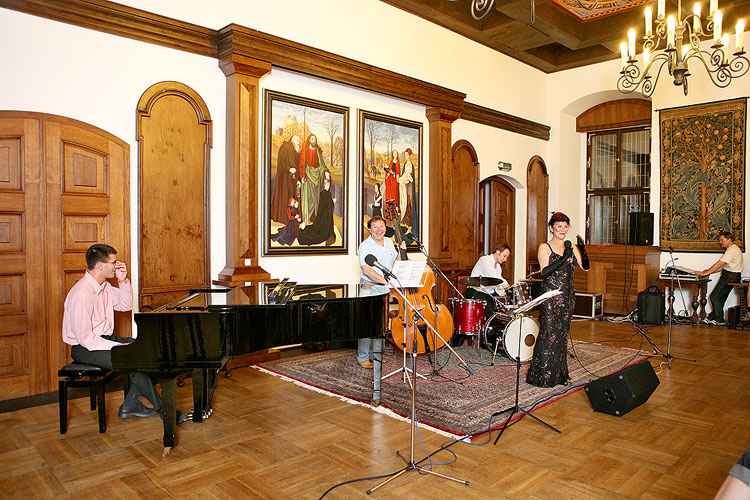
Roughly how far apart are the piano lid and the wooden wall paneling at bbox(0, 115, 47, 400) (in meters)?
1.26

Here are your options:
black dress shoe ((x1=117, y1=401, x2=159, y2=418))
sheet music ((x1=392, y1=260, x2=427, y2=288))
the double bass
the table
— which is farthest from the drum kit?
the table

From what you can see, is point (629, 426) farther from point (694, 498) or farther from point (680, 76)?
point (680, 76)

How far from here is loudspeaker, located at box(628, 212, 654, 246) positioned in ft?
27.5

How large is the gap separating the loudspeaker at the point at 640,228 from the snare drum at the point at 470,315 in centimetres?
372

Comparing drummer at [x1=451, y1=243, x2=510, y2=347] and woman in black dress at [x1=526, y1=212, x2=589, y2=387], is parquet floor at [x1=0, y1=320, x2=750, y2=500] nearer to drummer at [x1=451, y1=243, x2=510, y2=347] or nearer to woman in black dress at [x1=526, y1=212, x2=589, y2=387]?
woman in black dress at [x1=526, y1=212, x2=589, y2=387]

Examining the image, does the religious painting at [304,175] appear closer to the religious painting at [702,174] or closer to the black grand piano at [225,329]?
the black grand piano at [225,329]

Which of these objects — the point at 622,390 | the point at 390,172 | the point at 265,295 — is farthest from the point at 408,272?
the point at 390,172

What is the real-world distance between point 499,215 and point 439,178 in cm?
228

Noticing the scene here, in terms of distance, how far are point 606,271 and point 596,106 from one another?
3.29 meters

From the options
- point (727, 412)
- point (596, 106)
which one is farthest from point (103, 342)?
point (596, 106)

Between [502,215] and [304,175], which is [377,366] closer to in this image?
[304,175]

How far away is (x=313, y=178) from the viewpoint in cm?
638

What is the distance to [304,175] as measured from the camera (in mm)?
6297

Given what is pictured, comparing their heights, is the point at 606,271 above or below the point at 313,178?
below
